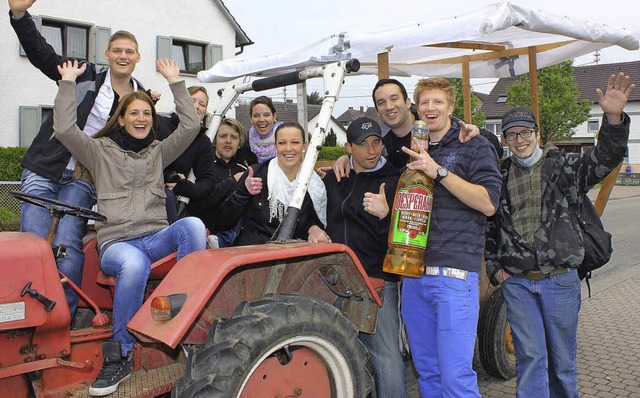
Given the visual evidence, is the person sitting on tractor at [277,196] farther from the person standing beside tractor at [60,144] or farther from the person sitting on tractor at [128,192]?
the person standing beside tractor at [60,144]

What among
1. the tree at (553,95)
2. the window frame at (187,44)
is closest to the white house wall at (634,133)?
the tree at (553,95)

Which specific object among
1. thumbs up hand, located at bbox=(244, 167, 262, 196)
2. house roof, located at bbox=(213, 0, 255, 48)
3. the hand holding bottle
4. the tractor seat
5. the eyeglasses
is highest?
house roof, located at bbox=(213, 0, 255, 48)

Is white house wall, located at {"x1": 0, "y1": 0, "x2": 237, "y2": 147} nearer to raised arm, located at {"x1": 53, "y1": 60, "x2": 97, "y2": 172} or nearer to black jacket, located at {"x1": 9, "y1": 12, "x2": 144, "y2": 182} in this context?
black jacket, located at {"x1": 9, "y1": 12, "x2": 144, "y2": 182}

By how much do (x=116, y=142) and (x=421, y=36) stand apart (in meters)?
1.67

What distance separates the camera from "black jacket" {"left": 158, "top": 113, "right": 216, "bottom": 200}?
3.47 meters

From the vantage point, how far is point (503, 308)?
418 cm

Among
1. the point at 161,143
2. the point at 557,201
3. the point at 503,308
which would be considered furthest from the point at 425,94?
the point at 503,308

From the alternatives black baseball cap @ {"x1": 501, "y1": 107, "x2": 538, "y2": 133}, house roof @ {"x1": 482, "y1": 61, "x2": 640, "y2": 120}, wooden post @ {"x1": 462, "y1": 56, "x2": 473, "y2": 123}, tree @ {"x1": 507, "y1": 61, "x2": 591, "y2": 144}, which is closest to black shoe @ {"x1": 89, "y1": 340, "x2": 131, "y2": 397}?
black baseball cap @ {"x1": 501, "y1": 107, "x2": 538, "y2": 133}

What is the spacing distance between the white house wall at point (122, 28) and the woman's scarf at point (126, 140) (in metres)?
14.0

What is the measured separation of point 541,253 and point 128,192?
2.12 meters

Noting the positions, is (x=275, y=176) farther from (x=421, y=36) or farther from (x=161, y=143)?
(x=421, y=36)

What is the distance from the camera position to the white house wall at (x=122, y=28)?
17781 millimetres

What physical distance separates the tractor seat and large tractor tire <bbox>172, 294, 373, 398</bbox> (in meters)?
0.53

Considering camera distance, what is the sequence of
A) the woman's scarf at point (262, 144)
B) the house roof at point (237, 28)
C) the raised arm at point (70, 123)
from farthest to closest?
the house roof at point (237, 28), the woman's scarf at point (262, 144), the raised arm at point (70, 123)
